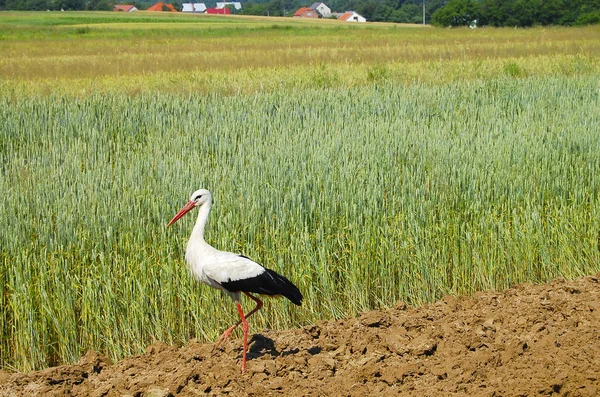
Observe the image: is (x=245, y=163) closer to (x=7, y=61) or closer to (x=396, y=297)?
(x=396, y=297)

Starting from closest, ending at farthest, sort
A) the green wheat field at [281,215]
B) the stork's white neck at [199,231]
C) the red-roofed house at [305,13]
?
the stork's white neck at [199,231] → the green wheat field at [281,215] → the red-roofed house at [305,13]

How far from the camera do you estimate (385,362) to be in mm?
4656

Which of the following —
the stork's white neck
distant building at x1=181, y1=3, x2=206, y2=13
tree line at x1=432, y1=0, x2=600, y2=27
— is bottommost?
the stork's white neck

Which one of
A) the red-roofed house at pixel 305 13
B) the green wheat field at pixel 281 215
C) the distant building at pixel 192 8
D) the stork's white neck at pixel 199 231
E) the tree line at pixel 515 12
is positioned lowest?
the green wheat field at pixel 281 215

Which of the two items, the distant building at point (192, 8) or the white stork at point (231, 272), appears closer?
the white stork at point (231, 272)

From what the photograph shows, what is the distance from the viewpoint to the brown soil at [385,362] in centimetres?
432

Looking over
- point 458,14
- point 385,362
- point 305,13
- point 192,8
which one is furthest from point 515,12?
point 192,8

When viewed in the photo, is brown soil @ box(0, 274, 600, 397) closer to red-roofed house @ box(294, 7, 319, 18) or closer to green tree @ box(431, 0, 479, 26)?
green tree @ box(431, 0, 479, 26)

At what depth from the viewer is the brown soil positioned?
432 cm

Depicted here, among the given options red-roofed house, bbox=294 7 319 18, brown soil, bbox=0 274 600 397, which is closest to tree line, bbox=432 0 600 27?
brown soil, bbox=0 274 600 397

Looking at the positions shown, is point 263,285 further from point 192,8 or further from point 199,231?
point 192,8

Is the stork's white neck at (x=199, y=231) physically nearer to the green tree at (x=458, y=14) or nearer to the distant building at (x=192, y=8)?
the green tree at (x=458, y=14)

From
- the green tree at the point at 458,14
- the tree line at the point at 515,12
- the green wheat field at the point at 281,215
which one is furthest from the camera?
the green tree at the point at 458,14

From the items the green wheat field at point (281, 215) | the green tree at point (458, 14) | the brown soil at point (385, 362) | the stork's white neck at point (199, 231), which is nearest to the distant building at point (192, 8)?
the green tree at point (458, 14)
